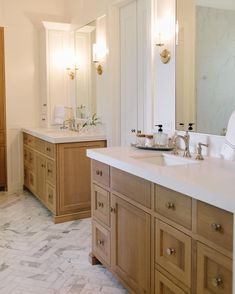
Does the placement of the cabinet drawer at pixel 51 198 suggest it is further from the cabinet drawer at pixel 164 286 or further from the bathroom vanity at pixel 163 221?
the cabinet drawer at pixel 164 286

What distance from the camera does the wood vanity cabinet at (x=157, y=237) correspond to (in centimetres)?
146

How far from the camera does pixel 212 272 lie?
149 centimetres

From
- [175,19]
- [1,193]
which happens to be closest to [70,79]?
[1,193]

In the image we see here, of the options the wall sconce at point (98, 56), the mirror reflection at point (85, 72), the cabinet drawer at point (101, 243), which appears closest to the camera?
the cabinet drawer at point (101, 243)

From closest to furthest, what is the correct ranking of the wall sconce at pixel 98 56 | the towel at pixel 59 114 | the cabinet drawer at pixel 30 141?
the wall sconce at pixel 98 56 → the cabinet drawer at pixel 30 141 → the towel at pixel 59 114

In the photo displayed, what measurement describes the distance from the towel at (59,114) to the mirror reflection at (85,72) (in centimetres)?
28

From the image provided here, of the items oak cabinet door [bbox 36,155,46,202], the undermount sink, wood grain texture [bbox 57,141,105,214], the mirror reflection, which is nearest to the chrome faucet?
the undermount sink

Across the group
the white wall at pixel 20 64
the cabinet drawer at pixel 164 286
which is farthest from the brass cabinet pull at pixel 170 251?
the white wall at pixel 20 64

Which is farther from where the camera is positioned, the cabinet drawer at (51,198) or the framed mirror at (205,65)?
the cabinet drawer at (51,198)

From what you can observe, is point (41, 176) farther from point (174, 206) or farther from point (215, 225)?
point (215, 225)

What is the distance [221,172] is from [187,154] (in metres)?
0.55

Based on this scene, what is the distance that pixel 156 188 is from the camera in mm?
1879

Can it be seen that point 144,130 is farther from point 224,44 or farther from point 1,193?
point 1,193

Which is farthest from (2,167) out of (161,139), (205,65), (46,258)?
(205,65)
